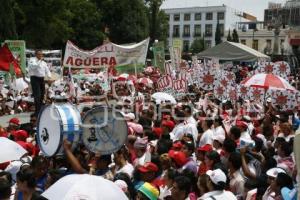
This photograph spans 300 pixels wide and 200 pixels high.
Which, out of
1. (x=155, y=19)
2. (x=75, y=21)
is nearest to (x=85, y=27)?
(x=75, y=21)

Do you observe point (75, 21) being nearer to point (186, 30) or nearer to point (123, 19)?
point (123, 19)

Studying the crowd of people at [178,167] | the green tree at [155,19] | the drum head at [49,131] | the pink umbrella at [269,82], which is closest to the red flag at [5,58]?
the crowd of people at [178,167]

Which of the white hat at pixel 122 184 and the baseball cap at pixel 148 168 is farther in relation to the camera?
the baseball cap at pixel 148 168

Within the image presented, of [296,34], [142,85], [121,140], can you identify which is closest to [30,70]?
[121,140]

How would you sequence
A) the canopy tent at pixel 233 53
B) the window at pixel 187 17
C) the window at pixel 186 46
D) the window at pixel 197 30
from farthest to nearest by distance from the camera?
the window at pixel 187 17
the window at pixel 197 30
the window at pixel 186 46
the canopy tent at pixel 233 53

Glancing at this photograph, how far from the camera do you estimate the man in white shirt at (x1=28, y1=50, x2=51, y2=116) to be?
1004 centimetres

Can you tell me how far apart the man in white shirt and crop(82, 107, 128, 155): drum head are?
4.82 meters

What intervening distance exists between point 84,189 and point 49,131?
192 centimetres

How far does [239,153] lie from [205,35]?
10467 cm

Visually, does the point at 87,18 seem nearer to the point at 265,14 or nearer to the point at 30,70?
the point at 30,70

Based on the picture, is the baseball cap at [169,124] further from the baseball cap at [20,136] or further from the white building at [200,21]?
the white building at [200,21]

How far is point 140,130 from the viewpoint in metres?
7.88

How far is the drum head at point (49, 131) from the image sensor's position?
17.4 ft

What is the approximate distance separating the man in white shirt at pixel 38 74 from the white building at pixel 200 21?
95024 millimetres
